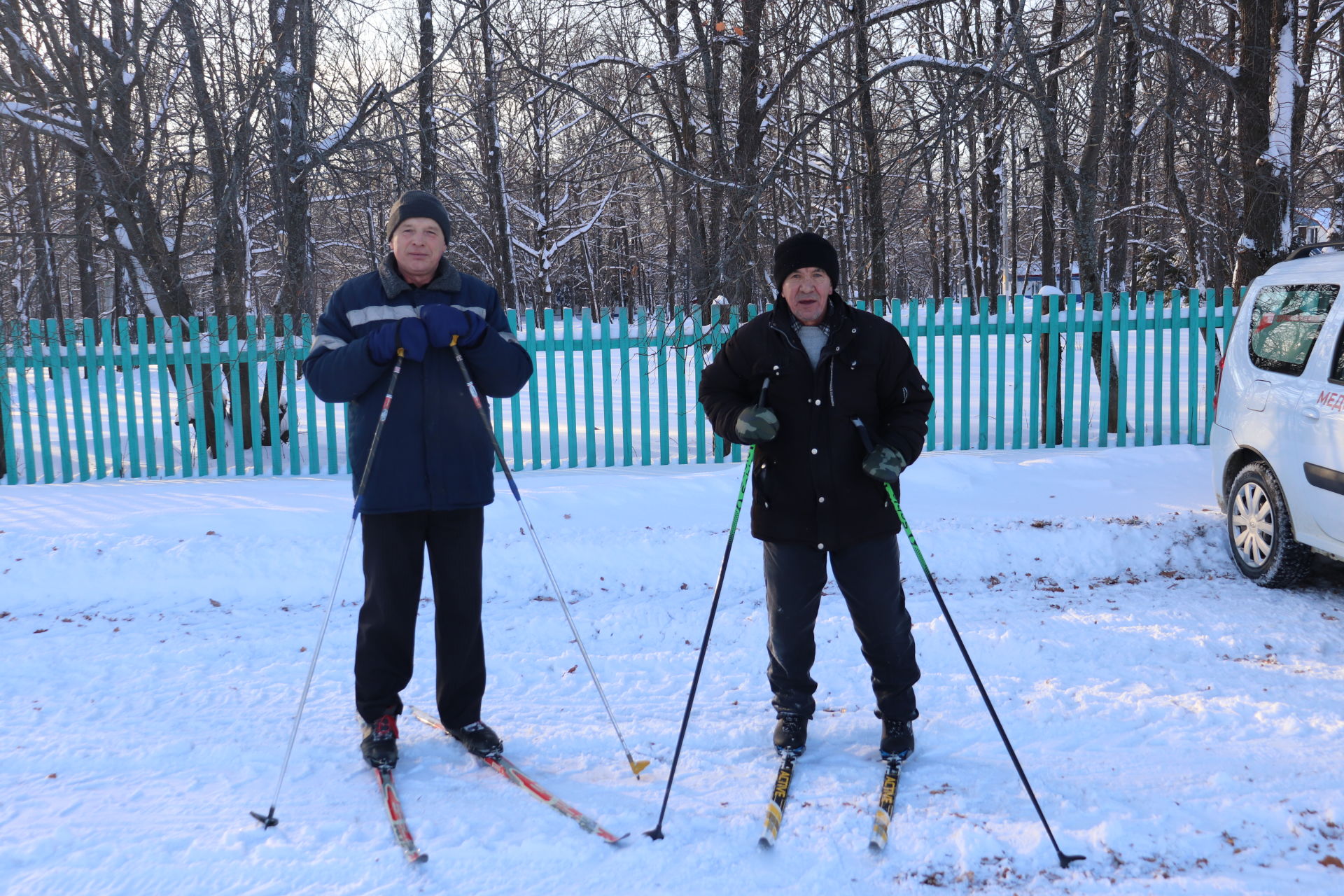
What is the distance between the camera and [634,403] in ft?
47.9

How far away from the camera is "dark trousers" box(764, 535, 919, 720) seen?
3.39 metres

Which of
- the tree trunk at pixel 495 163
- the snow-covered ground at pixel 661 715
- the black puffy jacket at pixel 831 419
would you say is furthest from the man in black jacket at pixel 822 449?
the tree trunk at pixel 495 163

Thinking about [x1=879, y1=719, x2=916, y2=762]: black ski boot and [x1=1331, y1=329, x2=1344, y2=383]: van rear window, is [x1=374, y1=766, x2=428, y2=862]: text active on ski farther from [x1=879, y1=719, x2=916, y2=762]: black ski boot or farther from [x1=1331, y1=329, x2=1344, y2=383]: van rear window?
[x1=1331, y1=329, x2=1344, y2=383]: van rear window

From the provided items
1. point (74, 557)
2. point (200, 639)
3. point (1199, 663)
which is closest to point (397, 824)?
point (200, 639)

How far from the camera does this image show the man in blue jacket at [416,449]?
339 cm

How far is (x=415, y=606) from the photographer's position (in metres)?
3.61

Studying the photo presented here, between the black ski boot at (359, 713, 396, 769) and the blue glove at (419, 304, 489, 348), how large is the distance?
1384mm

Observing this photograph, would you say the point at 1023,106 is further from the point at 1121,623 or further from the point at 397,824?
the point at 397,824

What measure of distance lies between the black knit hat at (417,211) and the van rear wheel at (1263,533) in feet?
15.5

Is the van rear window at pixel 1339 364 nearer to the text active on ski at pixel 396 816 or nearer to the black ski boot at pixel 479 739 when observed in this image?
the black ski boot at pixel 479 739

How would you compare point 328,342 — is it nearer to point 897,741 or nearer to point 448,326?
point 448,326

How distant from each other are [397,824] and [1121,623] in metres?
3.75

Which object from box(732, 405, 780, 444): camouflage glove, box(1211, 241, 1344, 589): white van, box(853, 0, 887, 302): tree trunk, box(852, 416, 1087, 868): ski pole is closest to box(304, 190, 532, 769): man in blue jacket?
box(732, 405, 780, 444): camouflage glove

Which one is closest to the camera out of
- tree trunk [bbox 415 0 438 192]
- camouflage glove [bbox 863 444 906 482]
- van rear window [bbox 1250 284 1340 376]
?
camouflage glove [bbox 863 444 906 482]
